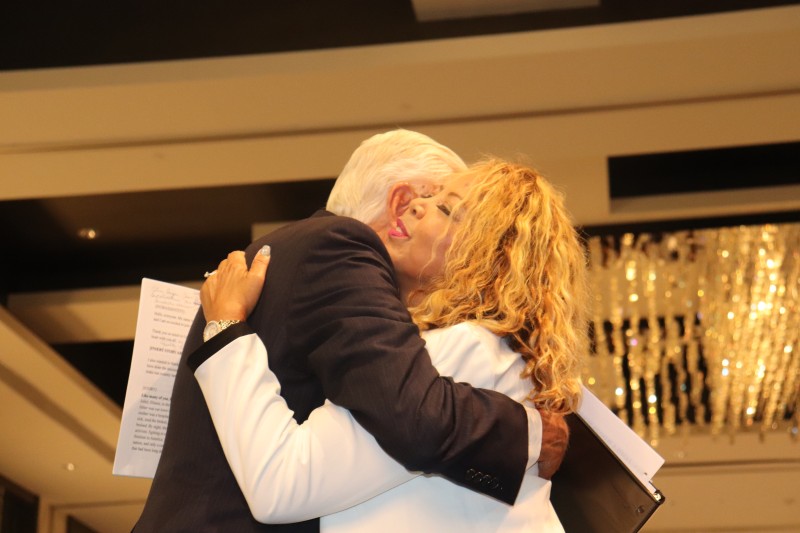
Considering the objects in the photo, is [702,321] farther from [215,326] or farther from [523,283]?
[215,326]

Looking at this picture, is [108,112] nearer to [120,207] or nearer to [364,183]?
[120,207]

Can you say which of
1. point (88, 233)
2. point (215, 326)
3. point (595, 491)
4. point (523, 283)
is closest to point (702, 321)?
point (88, 233)

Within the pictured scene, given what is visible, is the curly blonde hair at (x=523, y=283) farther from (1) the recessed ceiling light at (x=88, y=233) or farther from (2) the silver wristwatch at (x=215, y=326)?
(1) the recessed ceiling light at (x=88, y=233)

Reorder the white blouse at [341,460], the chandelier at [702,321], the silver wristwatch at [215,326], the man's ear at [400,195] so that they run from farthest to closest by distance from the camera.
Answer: the chandelier at [702,321]
the man's ear at [400,195]
the silver wristwatch at [215,326]
the white blouse at [341,460]

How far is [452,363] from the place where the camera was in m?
1.78

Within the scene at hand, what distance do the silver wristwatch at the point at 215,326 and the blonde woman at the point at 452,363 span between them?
17mm

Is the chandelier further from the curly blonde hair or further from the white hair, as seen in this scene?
the curly blonde hair

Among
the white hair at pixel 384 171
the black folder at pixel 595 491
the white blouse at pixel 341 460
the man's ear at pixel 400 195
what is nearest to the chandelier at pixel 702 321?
the white hair at pixel 384 171

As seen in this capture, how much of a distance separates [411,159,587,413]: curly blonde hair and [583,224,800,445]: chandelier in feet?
16.7

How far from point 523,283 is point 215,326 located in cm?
48

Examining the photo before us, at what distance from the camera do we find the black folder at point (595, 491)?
1.88 m

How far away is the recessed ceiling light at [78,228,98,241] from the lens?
7.11 metres

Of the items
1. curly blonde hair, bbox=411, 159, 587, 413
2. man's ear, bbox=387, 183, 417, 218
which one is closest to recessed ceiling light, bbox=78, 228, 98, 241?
man's ear, bbox=387, 183, 417, 218

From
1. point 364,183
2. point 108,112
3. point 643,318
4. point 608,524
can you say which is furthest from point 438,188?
point 643,318
